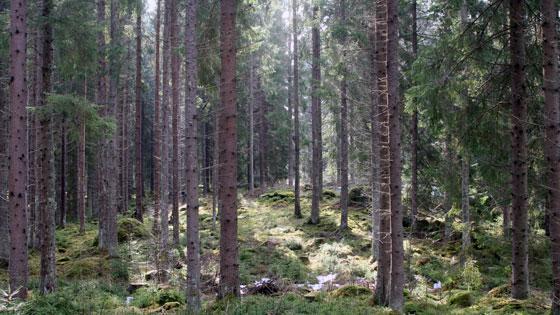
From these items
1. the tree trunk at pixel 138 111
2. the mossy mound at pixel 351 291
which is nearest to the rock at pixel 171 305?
the mossy mound at pixel 351 291

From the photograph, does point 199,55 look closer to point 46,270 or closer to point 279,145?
point 46,270

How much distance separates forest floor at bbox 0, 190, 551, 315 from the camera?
973 centimetres

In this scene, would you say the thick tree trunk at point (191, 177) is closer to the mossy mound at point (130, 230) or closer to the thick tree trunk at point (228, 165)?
the thick tree trunk at point (228, 165)

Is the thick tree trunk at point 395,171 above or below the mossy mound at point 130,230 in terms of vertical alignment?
above

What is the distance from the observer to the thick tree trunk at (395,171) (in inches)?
370

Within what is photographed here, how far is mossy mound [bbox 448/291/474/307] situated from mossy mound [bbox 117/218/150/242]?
14265 mm

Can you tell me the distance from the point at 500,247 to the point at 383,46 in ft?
26.7

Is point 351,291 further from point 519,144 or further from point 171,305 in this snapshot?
point 519,144

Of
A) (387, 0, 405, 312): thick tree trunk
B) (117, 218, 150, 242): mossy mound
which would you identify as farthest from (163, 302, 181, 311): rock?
(117, 218, 150, 242): mossy mound

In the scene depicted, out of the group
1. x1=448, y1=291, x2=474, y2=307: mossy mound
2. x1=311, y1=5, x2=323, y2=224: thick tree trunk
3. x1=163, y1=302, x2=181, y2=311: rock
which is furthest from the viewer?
x1=311, y1=5, x2=323, y2=224: thick tree trunk

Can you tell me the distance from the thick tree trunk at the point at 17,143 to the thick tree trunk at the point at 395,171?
25.5ft

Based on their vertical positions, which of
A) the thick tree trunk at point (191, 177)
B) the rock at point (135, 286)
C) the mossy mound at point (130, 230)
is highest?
the thick tree trunk at point (191, 177)

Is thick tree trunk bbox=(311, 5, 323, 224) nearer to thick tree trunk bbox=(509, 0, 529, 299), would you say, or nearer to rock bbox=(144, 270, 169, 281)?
rock bbox=(144, 270, 169, 281)

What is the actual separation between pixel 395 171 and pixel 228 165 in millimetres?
3384
